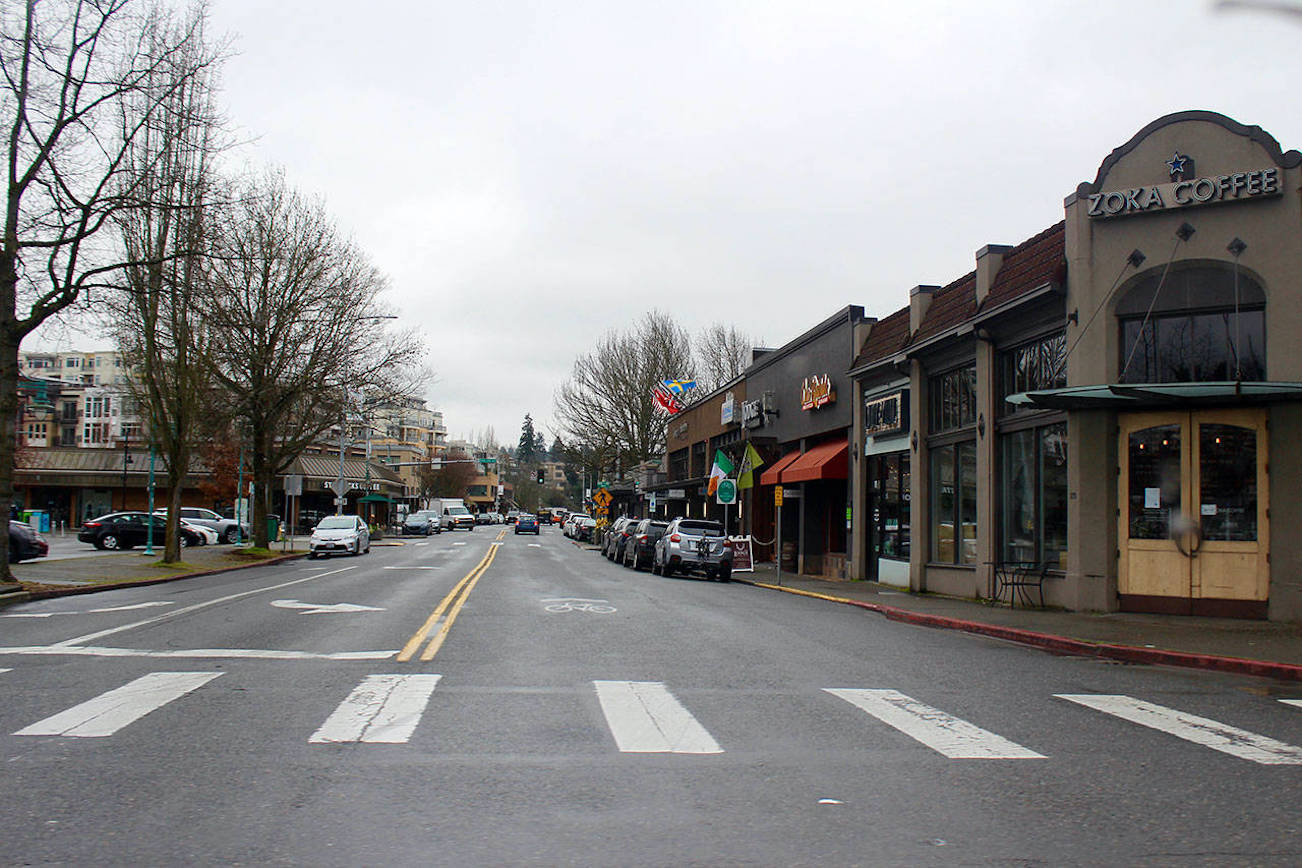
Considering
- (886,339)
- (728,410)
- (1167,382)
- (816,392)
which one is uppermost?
(886,339)

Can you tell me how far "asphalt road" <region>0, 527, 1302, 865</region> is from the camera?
4.99m

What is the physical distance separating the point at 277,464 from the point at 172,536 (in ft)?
30.0

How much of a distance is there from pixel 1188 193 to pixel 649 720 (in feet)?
43.4

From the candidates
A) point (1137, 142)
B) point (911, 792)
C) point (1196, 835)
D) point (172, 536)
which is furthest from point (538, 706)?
point (172, 536)

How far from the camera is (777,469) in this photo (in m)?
34.5

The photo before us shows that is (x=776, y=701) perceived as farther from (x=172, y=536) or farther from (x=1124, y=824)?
(x=172, y=536)

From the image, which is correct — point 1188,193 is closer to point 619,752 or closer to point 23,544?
point 619,752

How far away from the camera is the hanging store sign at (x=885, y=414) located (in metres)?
24.9

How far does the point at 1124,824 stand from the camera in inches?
212

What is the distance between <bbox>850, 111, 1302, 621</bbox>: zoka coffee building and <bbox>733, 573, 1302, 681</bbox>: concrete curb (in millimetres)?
2424

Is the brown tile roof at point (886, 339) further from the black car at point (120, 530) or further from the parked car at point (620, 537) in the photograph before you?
the black car at point (120, 530)

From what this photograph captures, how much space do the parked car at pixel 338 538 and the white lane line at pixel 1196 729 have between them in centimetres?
3392

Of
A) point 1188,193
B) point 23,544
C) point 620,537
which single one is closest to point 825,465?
point 620,537

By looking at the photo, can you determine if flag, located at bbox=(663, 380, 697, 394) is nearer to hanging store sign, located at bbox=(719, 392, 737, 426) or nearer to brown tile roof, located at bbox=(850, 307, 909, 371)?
hanging store sign, located at bbox=(719, 392, 737, 426)
